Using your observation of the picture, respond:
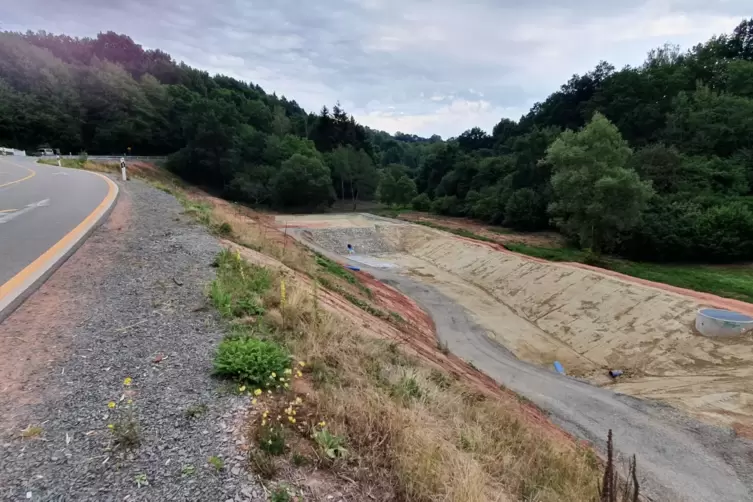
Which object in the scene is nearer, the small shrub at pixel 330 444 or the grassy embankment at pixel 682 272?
the small shrub at pixel 330 444

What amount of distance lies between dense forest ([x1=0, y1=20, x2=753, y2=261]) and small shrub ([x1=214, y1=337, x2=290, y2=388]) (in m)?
28.1

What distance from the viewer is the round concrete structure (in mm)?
A: 16203

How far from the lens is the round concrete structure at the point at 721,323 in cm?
1620

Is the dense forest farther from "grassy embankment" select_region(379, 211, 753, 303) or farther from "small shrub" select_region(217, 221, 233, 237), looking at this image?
"small shrub" select_region(217, 221, 233, 237)

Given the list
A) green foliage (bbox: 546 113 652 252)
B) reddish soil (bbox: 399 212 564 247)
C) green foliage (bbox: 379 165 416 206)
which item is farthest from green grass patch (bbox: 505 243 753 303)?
green foliage (bbox: 379 165 416 206)

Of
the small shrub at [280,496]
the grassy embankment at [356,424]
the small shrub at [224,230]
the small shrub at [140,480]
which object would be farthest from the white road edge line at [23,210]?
the small shrub at [280,496]

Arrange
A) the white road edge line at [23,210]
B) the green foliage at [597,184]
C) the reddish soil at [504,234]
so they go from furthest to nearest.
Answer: the reddish soil at [504,234] → the green foliage at [597,184] → the white road edge line at [23,210]

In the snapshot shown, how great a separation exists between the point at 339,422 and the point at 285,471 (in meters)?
0.79

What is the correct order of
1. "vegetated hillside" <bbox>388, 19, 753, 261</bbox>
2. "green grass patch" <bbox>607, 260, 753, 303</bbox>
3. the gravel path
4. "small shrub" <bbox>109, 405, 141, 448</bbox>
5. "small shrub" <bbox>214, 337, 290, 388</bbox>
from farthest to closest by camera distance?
"vegetated hillside" <bbox>388, 19, 753, 261</bbox> → "green grass patch" <bbox>607, 260, 753, 303</bbox> → "small shrub" <bbox>214, 337, 290, 388</bbox> → "small shrub" <bbox>109, 405, 141, 448</bbox> → the gravel path

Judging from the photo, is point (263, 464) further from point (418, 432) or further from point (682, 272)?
point (682, 272)

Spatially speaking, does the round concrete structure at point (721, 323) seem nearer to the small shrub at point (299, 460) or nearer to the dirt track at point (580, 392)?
the dirt track at point (580, 392)

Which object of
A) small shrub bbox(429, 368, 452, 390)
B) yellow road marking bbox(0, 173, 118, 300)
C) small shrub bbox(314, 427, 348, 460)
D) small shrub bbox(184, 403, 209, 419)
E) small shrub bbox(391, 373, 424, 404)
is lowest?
small shrub bbox(429, 368, 452, 390)

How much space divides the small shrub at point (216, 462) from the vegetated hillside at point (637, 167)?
29.3 m

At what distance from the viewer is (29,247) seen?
770 cm
